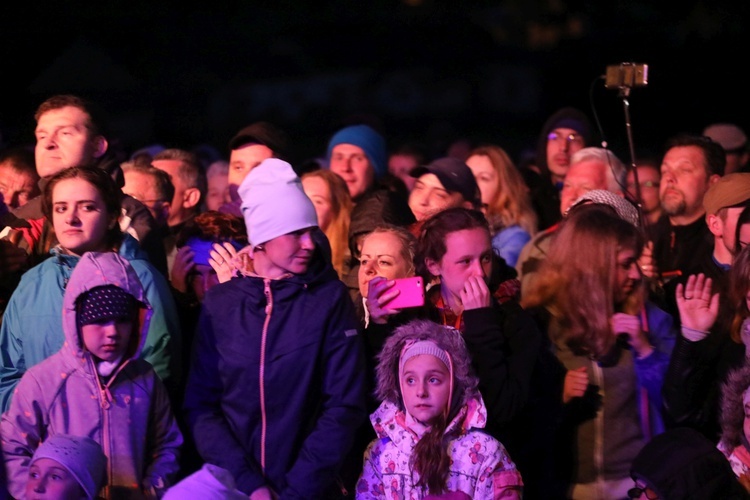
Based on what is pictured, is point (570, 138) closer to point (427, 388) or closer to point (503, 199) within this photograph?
point (503, 199)

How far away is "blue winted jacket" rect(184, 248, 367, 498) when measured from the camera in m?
4.99

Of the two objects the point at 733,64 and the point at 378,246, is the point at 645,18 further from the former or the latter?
the point at 378,246

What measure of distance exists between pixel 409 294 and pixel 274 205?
0.73 meters

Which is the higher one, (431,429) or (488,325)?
(488,325)

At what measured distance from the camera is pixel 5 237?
600 cm

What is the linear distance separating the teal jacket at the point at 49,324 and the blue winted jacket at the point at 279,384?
31 centimetres

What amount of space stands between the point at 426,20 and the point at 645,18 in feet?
9.05

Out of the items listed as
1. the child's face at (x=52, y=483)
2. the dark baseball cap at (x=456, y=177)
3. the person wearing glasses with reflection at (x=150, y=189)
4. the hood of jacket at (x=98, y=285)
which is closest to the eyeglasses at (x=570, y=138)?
the dark baseball cap at (x=456, y=177)

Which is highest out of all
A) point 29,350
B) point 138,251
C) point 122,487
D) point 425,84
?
point 425,84

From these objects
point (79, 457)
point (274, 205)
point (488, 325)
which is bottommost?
point (79, 457)

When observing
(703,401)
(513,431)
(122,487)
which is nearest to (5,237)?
(122,487)

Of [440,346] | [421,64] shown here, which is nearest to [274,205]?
[440,346]

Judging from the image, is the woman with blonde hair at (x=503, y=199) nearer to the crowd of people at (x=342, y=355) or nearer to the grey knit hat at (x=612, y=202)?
the grey knit hat at (x=612, y=202)

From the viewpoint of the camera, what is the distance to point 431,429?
508 centimetres
